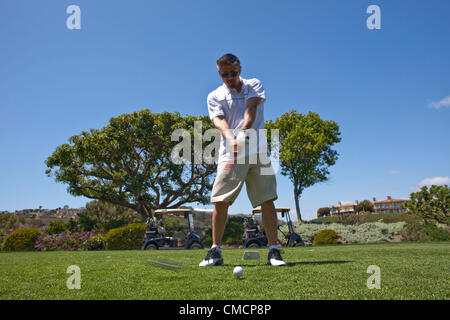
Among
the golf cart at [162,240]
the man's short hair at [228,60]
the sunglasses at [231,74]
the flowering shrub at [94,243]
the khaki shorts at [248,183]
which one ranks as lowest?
the flowering shrub at [94,243]

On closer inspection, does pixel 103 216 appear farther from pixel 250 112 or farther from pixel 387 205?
pixel 387 205

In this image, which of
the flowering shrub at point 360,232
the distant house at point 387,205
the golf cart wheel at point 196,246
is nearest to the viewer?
the golf cart wheel at point 196,246

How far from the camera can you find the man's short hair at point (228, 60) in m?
3.41

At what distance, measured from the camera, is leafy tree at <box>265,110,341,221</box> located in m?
25.4

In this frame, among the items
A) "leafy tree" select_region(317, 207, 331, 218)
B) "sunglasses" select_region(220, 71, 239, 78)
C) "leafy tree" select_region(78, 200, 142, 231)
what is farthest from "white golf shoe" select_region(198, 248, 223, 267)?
"leafy tree" select_region(317, 207, 331, 218)

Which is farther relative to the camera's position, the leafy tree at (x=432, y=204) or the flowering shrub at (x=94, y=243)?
the leafy tree at (x=432, y=204)

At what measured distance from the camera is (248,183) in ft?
11.5

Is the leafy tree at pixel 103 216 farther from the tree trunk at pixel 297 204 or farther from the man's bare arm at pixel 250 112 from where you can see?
the man's bare arm at pixel 250 112

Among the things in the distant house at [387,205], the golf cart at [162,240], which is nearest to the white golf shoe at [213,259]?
the golf cart at [162,240]

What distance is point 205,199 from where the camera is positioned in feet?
76.5

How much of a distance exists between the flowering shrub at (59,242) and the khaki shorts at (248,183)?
14697mm

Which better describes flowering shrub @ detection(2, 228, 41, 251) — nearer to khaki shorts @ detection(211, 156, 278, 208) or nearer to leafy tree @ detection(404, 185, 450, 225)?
khaki shorts @ detection(211, 156, 278, 208)

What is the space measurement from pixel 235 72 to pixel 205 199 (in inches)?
799
